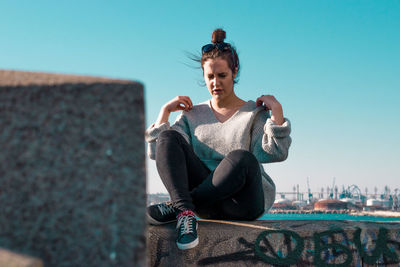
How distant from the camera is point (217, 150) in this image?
3.36 metres

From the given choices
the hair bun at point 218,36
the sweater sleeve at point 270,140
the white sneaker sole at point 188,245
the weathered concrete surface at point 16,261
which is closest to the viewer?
the weathered concrete surface at point 16,261

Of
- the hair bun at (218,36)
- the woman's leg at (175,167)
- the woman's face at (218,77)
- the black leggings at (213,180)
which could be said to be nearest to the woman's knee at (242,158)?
the black leggings at (213,180)

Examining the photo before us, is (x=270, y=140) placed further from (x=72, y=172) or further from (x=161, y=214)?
(x=72, y=172)

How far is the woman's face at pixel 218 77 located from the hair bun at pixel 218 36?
288 mm

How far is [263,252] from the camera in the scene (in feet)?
8.05

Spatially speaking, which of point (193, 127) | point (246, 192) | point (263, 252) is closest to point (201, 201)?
point (246, 192)

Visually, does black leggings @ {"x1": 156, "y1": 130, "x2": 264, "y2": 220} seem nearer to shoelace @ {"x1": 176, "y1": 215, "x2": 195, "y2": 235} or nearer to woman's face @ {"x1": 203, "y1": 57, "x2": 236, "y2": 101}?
shoelace @ {"x1": 176, "y1": 215, "x2": 195, "y2": 235}

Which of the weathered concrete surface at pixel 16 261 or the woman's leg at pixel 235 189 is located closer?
the weathered concrete surface at pixel 16 261

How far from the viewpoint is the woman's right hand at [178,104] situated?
3.36 metres

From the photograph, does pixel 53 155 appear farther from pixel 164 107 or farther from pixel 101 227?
pixel 164 107

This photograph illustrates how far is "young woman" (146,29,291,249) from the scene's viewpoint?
2.60 metres

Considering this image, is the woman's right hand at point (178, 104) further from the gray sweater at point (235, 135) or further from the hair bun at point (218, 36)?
the hair bun at point (218, 36)

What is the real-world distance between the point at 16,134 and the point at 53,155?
0.13 metres

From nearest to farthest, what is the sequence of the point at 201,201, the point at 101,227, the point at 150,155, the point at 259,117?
the point at 101,227, the point at 201,201, the point at 150,155, the point at 259,117
